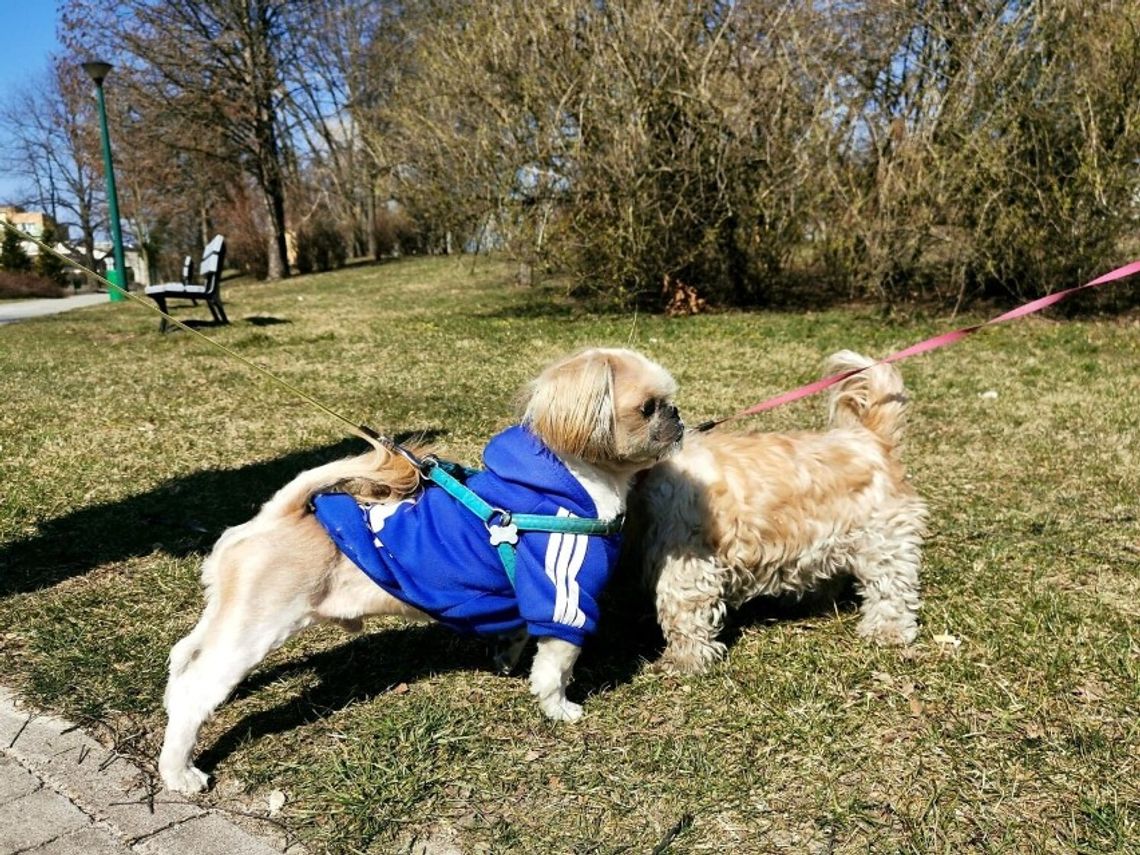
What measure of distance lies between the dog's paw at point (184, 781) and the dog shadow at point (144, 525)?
2.03 m

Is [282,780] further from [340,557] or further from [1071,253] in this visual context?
[1071,253]

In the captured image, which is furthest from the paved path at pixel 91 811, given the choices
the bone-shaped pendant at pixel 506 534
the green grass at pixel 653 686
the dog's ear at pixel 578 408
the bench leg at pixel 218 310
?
the bench leg at pixel 218 310

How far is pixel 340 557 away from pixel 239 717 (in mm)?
832

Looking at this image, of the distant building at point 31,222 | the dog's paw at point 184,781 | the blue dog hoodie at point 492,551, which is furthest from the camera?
the distant building at point 31,222

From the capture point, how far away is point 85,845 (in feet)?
9.06

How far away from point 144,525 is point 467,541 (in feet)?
10.1

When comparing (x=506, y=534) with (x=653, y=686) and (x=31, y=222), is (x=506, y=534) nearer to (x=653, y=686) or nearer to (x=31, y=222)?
(x=653, y=686)

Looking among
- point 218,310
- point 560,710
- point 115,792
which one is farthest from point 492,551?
point 218,310

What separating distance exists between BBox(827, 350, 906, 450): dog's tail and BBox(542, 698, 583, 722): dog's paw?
1955mm

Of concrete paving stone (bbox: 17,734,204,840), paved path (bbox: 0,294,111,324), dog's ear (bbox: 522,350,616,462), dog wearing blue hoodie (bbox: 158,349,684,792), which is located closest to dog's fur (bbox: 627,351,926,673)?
dog wearing blue hoodie (bbox: 158,349,684,792)

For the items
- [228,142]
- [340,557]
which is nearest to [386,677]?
[340,557]

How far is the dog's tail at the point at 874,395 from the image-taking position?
4.28 metres

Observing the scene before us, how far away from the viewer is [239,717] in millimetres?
3518

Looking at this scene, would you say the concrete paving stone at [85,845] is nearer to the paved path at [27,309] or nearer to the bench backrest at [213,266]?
the bench backrest at [213,266]
